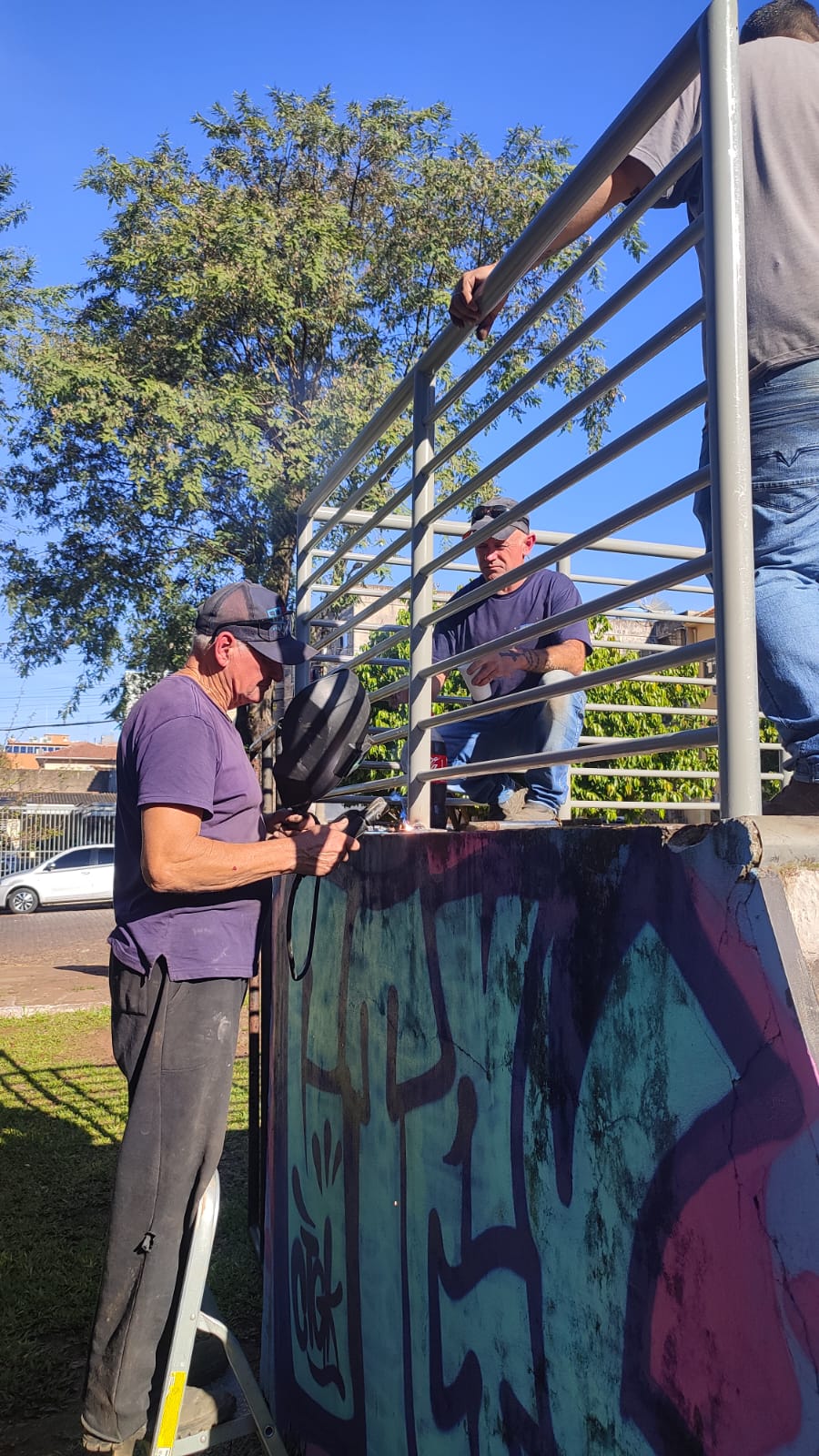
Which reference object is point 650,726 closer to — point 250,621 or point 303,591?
point 303,591

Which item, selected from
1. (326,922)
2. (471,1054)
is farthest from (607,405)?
(471,1054)

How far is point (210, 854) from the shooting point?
9.16 ft

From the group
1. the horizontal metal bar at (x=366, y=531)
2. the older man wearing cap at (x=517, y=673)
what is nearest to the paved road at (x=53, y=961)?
the horizontal metal bar at (x=366, y=531)

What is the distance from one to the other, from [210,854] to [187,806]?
14 centimetres

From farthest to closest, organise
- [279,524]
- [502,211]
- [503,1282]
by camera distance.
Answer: [502,211] → [279,524] → [503,1282]

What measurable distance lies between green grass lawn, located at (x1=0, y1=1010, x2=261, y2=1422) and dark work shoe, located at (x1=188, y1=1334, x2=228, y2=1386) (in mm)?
649

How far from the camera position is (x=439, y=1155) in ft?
7.16

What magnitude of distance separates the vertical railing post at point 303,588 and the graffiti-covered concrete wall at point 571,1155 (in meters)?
1.46

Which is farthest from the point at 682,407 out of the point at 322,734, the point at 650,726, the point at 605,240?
the point at 650,726

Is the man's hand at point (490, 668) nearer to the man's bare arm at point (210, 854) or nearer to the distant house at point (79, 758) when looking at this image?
the man's bare arm at point (210, 854)

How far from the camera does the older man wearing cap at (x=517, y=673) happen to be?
10.7 feet

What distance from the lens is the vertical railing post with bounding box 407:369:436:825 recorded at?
2.74 meters

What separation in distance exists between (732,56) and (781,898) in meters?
1.11

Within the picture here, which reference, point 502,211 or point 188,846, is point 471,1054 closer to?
point 188,846
